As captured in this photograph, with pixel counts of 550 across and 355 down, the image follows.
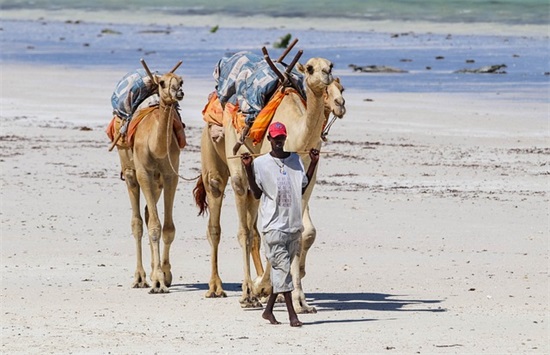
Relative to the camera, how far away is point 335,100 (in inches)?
459

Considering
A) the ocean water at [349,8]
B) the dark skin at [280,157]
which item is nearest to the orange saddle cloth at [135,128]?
the dark skin at [280,157]

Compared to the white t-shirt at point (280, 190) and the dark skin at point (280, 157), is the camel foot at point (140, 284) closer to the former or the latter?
the dark skin at point (280, 157)

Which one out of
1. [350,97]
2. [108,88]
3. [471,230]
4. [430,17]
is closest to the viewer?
[471,230]

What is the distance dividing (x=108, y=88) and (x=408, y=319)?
26920 mm

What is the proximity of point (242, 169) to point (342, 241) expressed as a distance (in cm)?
343

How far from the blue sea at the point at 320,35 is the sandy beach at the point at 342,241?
1152cm

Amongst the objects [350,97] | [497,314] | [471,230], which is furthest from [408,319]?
[350,97]

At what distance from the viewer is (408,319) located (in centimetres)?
1183

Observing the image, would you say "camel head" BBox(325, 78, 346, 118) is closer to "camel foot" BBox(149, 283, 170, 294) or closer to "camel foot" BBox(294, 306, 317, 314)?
"camel foot" BBox(294, 306, 317, 314)

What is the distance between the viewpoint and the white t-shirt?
11352 millimetres

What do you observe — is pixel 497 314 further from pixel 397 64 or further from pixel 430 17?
pixel 430 17

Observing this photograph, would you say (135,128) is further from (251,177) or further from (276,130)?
(276,130)

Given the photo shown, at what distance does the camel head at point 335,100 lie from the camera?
11.6 m

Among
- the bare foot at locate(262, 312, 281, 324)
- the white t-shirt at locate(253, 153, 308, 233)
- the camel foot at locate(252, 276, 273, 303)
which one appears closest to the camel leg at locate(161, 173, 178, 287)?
the camel foot at locate(252, 276, 273, 303)
